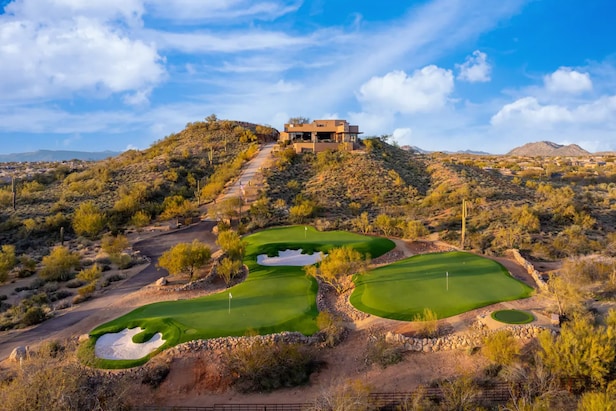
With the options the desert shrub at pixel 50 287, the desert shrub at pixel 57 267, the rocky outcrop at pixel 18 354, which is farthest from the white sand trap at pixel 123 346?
the desert shrub at pixel 57 267

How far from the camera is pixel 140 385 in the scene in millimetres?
12312

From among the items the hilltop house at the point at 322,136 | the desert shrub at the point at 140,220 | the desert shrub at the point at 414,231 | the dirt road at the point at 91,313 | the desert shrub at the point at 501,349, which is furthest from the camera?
the hilltop house at the point at 322,136

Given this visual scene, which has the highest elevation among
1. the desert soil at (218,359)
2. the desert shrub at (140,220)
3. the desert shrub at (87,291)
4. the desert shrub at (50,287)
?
the desert shrub at (140,220)

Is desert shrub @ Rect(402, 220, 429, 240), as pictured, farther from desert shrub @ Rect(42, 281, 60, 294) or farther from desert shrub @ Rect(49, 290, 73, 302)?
desert shrub @ Rect(42, 281, 60, 294)

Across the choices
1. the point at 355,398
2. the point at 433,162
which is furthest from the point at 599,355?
the point at 433,162

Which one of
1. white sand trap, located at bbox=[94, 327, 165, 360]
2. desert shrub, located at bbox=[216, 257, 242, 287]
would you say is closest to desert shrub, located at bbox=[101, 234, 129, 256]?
desert shrub, located at bbox=[216, 257, 242, 287]

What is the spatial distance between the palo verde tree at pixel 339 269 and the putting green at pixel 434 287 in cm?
63

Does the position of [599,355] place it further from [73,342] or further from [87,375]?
[73,342]

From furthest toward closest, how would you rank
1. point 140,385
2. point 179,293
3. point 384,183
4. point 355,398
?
point 384,183, point 179,293, point 140,385, point 355,398

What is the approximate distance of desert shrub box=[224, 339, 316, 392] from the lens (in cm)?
1266

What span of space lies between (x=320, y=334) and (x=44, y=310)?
12525mm

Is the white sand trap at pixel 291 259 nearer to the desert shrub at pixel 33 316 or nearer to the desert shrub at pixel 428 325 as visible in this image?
the desert shrub at pixel 428 325

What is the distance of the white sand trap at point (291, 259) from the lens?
2262cm

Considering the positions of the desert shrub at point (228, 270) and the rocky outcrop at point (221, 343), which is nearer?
the rocky outcrop at point (221, 343)
